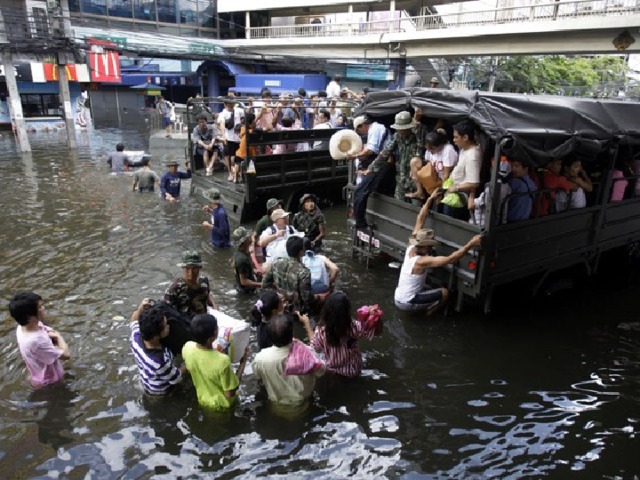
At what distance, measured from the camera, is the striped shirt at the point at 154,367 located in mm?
4156

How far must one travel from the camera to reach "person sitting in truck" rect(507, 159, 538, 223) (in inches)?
226

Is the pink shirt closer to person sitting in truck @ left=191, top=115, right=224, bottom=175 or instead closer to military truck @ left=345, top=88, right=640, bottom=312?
military truck @ left=345, top=88, right=640, bottom=312

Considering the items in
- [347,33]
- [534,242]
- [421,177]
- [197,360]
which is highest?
[347,33]

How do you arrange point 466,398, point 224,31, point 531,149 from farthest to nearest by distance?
point 224,31 < point 531,149 < point 466,398

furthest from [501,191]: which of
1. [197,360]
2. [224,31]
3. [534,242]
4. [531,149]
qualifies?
[224,31]

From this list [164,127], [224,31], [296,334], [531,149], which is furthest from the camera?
[224,31]

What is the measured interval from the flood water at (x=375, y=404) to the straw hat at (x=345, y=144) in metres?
1.92

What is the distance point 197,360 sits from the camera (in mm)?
3965

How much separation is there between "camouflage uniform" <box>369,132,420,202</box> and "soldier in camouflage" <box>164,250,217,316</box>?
Answer: 127 inches

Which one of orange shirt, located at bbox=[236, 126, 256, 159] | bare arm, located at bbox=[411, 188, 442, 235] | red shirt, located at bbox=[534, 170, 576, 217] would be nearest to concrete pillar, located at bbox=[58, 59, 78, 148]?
orange shirt, located at bbox=[236, 126, 256, 159]

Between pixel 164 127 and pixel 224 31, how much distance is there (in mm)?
17187

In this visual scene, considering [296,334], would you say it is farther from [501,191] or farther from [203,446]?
[501,191]

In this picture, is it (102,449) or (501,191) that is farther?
(501,191)

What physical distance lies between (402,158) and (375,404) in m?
3.55
